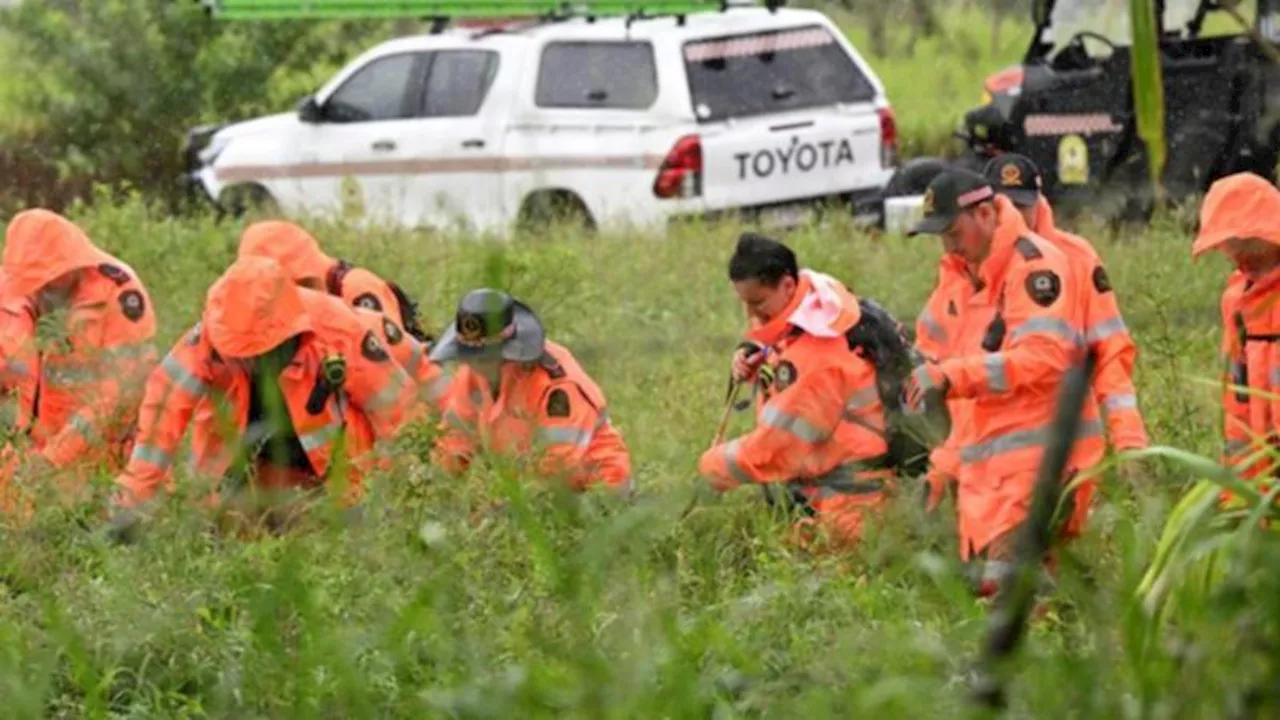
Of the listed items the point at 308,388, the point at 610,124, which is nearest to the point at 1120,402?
the point at 308,388

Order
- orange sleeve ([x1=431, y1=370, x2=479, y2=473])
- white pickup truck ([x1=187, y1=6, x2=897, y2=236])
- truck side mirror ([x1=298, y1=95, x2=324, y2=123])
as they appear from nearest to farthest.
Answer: orange sleeve ([x1=431, y1=370, x2=479, y2=473]) → white pickup truck ([x1=187, y1=6, x2=897, y2=236]) → truck side mirror ([x1=298, y1=95, x2=324, y2=123])

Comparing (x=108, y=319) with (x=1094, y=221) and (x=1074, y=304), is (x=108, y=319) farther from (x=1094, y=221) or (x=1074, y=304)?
(x=1094, y=221)

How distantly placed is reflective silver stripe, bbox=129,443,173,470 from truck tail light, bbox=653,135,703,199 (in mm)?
8923

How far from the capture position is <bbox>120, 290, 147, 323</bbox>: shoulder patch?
8898 millimetres

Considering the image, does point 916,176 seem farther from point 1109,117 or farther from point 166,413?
point 166,413

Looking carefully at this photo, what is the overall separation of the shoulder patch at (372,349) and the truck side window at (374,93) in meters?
9.58

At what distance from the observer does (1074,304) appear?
7.61 meters

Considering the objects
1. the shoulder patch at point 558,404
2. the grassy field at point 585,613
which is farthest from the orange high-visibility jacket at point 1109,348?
the shoulder patch at point 558,404

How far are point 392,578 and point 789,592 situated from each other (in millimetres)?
975

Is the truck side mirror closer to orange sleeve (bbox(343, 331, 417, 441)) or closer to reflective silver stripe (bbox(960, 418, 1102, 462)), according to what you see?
orange sleeve (bbox(343, 331, 417, 441))

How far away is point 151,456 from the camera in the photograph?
285 inches

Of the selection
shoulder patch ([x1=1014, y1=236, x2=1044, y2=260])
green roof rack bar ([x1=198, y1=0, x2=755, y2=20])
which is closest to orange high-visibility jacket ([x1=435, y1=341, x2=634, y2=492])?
shoulder patch ([x1=1014, y1=236, x2=1044, y2=260])

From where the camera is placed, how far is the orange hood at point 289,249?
905 cm

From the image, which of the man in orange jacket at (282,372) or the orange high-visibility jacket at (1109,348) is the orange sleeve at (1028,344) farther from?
the man in orange jacket at (282,372)
